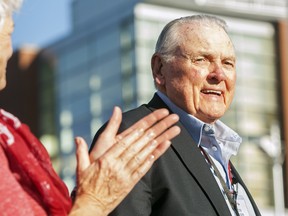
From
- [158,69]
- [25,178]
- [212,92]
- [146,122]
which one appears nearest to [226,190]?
[212,92]

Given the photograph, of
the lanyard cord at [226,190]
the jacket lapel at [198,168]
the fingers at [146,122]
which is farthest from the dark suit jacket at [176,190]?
the fingers at [146,122]

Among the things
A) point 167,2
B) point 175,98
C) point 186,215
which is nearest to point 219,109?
point 175,98

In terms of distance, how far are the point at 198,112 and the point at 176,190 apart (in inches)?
19.5

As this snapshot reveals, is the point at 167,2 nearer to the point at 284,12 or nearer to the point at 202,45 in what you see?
the point at 284,12

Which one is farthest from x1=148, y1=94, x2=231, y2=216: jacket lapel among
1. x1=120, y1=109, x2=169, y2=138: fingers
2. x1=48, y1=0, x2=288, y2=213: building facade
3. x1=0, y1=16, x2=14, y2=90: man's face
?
x1=48, y1=0, x2=288, y2=213: building facade

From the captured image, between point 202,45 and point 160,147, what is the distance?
1.56 meters

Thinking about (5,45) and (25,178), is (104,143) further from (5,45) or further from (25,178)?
(5,45)

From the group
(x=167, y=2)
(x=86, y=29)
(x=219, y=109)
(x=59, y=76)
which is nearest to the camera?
(x=219, y=109)

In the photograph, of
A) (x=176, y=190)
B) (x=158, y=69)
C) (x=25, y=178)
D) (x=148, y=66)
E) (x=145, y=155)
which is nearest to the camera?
(x=25, y=178)

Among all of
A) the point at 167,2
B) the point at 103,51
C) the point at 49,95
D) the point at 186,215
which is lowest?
the point at 49,95

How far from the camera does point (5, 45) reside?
2631 millimetres

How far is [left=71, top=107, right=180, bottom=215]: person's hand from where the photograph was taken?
2.64 meters

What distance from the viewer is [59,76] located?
4153 centimetres

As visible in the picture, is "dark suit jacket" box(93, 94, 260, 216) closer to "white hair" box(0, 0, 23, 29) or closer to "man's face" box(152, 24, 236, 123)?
"man's face" box(152, 24, 236, 123)
